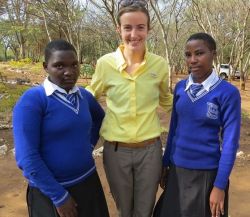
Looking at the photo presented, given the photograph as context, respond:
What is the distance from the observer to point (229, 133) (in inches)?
82.7

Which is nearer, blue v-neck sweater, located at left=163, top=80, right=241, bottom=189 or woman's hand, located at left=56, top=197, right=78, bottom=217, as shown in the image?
woman's hand, located at left=56, top=197, right=78, bottom=217

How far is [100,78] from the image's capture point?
247 centimetres

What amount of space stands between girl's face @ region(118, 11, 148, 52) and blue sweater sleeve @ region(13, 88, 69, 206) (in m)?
0.78

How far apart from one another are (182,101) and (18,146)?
3.38 feet

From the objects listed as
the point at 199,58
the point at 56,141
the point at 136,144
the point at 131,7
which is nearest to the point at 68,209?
the point at 56,141

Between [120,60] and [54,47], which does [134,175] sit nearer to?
[120,60]

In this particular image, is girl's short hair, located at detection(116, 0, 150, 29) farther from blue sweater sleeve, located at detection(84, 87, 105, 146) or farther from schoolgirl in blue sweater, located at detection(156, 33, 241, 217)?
blue sweater sleeve, located at detection(84, 87, 105, 146)

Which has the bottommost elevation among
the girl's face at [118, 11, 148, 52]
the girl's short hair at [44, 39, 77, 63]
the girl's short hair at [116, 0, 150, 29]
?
the girl's short hair at [44, 39, 77, 63]

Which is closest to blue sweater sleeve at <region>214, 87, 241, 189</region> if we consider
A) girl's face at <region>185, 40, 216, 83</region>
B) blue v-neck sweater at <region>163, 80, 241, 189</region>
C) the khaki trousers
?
blue v-neck sweater at <region>163, 80, 241, 189</region>

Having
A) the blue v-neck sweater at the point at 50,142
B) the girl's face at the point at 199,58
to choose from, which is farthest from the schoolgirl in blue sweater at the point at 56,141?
the girl's face at the point at 199,58

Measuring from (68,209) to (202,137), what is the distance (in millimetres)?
888

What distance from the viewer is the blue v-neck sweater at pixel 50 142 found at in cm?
180

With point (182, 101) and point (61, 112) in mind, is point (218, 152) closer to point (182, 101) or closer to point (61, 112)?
point (182, 101)

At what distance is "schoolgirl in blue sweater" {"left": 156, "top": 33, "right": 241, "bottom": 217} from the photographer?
210 centimetres
